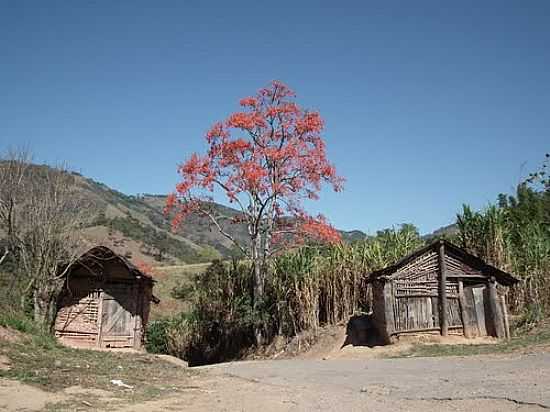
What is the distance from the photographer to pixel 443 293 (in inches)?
688

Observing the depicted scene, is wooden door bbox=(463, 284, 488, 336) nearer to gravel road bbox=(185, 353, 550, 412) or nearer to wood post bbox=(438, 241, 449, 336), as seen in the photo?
wood post bbox=(438, 241, 449, 336)

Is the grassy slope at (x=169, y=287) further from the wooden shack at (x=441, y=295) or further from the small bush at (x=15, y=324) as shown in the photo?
the wooden shack at (x=441, y=295)

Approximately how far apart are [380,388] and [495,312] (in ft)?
32.5

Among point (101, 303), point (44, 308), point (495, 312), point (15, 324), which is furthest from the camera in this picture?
point (101, 303)

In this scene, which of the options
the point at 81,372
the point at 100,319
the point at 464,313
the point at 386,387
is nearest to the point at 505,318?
the point at 464,313

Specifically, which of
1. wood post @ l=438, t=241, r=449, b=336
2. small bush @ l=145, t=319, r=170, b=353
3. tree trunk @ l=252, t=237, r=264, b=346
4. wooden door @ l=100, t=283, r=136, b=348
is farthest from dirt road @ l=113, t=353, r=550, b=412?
small bush @ l=145, t=319, r=170, b=353

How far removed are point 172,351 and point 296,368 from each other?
12.5 m

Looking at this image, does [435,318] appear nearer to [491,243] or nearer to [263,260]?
[491,243]

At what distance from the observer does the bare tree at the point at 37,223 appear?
18.2 metres

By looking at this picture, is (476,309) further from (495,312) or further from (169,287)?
(169,287)

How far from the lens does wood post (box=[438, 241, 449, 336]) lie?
56.8 ft

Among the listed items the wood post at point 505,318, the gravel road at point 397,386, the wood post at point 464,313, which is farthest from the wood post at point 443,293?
the gravel road at point 397,386

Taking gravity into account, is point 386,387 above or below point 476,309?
below

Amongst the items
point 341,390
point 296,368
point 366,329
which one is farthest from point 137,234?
point 341,390
